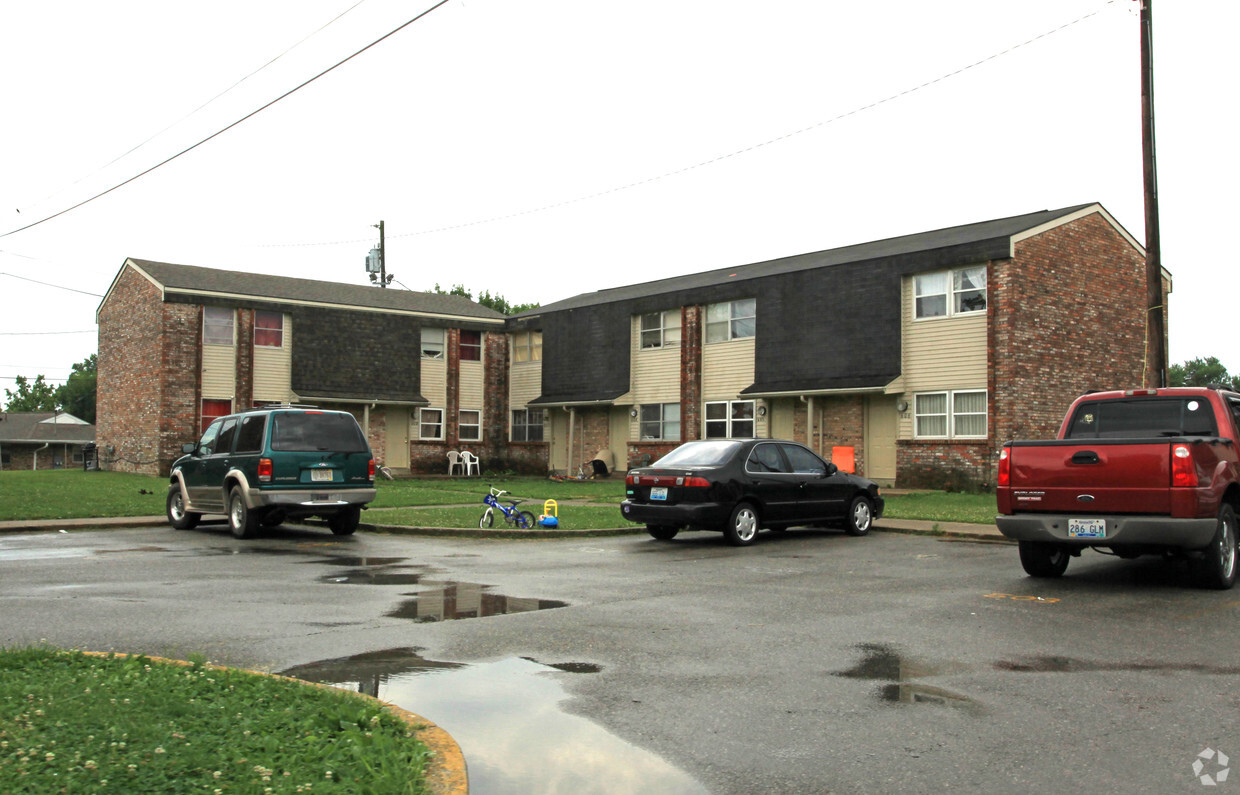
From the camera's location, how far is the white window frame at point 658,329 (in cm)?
3444

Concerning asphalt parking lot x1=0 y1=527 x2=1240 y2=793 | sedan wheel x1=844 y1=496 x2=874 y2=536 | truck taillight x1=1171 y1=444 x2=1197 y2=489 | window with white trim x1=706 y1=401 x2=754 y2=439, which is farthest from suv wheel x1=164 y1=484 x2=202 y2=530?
window with white trim x1=706 y1=401 x2=754 y2=439

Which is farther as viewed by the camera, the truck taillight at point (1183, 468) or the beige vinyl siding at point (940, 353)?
the beige vinyl siding at point (940, 353)

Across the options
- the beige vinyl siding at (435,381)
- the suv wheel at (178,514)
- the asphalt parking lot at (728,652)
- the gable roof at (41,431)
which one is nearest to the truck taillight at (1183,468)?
the asphalt parking lot at (728,652)

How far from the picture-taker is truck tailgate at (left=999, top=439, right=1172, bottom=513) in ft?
31.9

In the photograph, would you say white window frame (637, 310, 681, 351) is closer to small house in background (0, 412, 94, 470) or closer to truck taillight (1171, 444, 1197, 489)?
truck taillight (1171, 444, 1197, 489)

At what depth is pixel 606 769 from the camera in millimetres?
4668

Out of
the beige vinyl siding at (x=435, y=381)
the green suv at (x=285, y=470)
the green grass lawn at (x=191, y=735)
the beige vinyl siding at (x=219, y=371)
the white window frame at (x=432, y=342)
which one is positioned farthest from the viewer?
the white window frame at (x=432, y=342)

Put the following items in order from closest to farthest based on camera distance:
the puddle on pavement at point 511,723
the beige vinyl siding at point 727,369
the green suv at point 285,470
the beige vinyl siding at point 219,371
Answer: the puddle on pavement at point 511,723 → the green suv at point 285,470 → the beige vinyl siding at point 727,369 → the beige vinyl siding at point 219,371

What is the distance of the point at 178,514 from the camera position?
17281mm

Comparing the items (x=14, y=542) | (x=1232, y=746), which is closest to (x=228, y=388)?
(x=14, y=542)

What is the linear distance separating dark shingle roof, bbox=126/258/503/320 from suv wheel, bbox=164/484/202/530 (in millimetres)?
17851

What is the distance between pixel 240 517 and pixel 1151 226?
1530cm

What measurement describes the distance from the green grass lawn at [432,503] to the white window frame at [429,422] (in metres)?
9.17

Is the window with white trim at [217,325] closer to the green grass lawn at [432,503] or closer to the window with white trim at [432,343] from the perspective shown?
the green grass lawn at [432,503]
